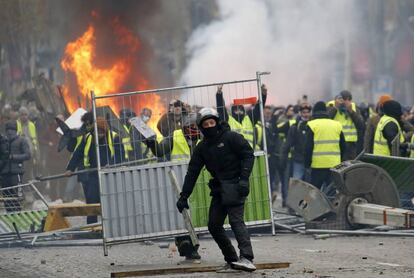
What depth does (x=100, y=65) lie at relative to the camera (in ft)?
94.5

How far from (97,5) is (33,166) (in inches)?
270

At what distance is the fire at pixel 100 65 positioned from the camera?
92.0ft

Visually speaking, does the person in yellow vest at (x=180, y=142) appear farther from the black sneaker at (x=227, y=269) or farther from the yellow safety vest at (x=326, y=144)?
the yellow safety vest at (x=326, y=144)

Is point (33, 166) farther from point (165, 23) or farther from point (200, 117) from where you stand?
point (200, 117)

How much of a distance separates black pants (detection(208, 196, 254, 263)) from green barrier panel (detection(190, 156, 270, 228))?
1.04 m

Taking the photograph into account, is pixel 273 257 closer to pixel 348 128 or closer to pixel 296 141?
pixel 348 128

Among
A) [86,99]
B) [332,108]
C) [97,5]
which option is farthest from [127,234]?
[97,5]

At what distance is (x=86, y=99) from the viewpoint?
26.8 metres

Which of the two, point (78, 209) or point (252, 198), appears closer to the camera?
point (252, 198)

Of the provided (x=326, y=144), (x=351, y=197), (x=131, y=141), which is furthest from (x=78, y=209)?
(x=326, y=144)

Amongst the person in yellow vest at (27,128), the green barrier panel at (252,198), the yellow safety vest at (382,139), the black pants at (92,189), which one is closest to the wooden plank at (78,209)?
the black pants at (92,189)

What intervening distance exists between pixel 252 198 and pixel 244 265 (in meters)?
1.64

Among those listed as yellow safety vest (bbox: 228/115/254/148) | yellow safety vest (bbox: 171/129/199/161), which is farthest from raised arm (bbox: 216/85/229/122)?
yellow safety vest (bbox: 171/129/199/161)

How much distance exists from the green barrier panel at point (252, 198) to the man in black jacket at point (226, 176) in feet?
3.57
